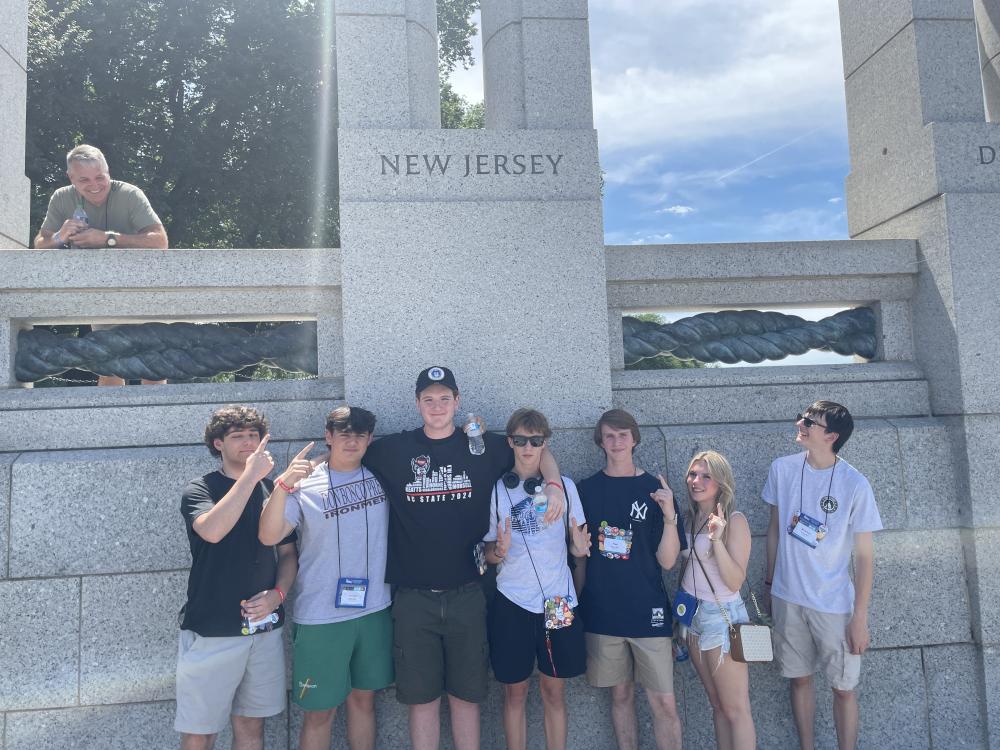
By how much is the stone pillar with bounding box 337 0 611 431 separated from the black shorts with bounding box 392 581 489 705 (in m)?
1.17

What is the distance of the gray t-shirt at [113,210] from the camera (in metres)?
5.12

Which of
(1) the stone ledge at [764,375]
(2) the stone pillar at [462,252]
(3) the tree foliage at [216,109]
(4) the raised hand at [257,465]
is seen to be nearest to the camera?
(4) the raised hand at [257,465]

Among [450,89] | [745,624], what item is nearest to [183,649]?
[745,624]

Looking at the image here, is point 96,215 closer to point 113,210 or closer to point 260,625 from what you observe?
point 113,210

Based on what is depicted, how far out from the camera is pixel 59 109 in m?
13.4

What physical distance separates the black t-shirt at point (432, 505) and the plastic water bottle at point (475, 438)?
0.03 m

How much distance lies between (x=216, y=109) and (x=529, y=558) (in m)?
14.4

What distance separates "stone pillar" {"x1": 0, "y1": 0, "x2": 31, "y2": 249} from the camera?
5195mm

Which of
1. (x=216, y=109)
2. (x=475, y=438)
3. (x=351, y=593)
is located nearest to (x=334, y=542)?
(x=351, y=593)

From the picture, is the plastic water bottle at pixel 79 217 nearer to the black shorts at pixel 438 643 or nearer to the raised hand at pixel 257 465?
the raised hand at pixel 257 465

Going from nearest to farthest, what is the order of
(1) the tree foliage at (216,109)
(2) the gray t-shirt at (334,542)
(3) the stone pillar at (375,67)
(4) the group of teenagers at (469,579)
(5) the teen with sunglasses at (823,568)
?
1. (4) the group of teenagers at (469,579)
2. (2) the gray t-shirt at (334,542)
3. (5) the teen with sunglasses at (823,568)
4. (3) the stone pillar at (375,67)
5. (1) the tree foliage at (216,109)

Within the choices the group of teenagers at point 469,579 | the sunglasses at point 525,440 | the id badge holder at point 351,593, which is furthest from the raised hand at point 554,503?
the id badge holder at point 351,593

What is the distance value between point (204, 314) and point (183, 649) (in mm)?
2175

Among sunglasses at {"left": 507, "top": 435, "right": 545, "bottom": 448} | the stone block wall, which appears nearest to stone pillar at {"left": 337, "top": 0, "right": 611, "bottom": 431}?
the stone block wall
